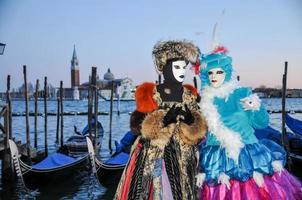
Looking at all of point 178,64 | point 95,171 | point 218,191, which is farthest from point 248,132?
point 95,171

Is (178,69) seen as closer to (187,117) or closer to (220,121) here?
(187,117)

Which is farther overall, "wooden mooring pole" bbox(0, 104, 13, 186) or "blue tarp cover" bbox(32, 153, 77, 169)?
"wooden mooring pole" bbox(0, 104, 13, 186)

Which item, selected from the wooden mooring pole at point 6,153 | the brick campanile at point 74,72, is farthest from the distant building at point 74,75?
the wooden mooring pole at point 6,153

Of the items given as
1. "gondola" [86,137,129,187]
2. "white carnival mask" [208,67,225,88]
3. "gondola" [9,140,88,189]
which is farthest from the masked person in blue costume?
"gondola" [9,140,88,189]

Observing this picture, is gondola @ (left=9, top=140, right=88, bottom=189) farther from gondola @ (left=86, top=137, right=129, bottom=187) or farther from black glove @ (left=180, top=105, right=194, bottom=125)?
black glove @ (left=180, top=105, right=194, bottom=125)

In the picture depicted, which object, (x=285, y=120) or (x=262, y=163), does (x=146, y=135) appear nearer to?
(x=262, y=163)

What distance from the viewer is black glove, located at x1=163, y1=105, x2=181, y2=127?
2.86 metres

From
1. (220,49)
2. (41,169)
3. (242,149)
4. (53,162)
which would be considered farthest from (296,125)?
(242,149)

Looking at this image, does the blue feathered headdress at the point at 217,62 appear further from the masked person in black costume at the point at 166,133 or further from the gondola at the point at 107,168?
the gondola at the point at 107,168

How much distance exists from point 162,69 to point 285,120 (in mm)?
7902

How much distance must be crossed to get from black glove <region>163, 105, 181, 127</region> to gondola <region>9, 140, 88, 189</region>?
560 cm

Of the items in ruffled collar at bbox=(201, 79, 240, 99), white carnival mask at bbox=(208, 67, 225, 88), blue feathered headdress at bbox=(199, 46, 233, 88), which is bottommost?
ruffled collar at bbox=(201, 79, 240, 99)

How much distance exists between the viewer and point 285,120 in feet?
33.6

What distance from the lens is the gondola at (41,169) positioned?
7999mm
